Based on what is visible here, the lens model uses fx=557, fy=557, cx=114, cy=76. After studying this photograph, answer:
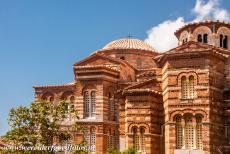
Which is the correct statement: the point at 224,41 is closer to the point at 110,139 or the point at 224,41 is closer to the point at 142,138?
the point at 142,138

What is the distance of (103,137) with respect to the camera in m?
41.2

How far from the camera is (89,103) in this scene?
138ft

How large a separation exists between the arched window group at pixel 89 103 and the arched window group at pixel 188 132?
10.2 metres

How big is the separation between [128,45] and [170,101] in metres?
16.8

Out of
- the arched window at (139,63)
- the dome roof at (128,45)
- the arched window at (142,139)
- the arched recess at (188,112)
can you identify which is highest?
the dome roof at (128,45)

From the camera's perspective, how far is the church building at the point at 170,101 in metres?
32.6

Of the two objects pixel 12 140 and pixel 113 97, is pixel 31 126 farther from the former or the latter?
pixel 113 97

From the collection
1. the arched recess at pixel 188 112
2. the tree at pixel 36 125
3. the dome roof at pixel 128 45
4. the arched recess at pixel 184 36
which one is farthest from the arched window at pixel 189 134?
the dome roof at pixel 128 45

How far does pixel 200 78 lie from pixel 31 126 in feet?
33.4

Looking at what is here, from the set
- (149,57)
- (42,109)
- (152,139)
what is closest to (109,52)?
(149,57)

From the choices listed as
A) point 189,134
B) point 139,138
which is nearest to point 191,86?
point 189,134

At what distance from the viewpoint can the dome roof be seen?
49219 mm

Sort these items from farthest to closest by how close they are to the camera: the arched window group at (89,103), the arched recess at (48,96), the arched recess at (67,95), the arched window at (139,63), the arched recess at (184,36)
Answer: the arched window at (139,63) < the arched recess at (48,96) < the arched recess at (67,95) < the arched window group at (89,103) < the arched recess at (184,36)

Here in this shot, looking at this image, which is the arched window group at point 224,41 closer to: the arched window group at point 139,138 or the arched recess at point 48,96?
the arched window group at point 139,138
